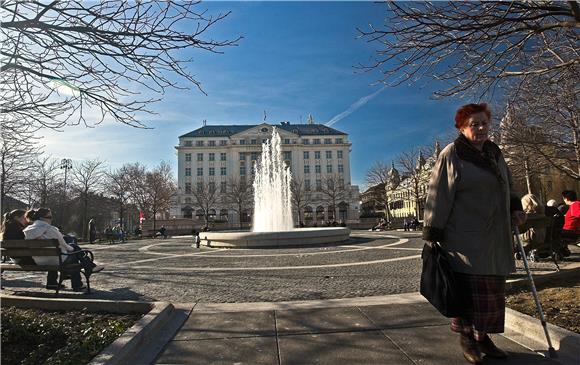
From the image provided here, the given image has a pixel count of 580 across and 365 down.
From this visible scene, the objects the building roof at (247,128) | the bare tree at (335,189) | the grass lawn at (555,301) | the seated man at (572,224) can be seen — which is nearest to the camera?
the grass lawn at (555,301)

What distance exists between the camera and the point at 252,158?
87312 millimetres

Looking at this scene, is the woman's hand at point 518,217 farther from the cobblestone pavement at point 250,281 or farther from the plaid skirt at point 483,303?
the cobblestone pavement at point 250,281

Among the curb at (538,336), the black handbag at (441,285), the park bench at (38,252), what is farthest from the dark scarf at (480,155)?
the park bench at (38,252)

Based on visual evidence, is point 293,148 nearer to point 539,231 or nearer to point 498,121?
point 498,121

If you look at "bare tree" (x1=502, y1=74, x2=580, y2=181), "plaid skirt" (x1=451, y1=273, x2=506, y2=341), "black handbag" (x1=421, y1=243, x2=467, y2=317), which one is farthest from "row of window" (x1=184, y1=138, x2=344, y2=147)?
"plaid skirt" (x1=451, y1=273, x2=506, y2=341)

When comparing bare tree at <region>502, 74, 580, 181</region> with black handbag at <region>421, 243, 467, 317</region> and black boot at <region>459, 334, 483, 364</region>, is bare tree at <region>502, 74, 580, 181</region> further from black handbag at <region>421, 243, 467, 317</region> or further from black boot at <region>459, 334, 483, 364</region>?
black boot at <region>459, 334, 483, 364</region>

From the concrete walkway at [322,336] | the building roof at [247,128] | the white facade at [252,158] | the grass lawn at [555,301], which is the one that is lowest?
the concrete walkway at [322,336]

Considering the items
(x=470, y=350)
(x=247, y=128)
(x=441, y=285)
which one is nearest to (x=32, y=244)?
(x=441, y=285)

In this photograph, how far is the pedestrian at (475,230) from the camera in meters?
3.32

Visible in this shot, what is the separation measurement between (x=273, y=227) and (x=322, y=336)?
21.6 metres

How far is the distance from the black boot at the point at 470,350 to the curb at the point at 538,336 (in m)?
0.73

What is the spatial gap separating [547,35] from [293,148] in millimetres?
83049

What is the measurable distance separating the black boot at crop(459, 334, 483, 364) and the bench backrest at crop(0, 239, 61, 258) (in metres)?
6.21

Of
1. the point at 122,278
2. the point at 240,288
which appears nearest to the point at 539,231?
the point at 240,288
